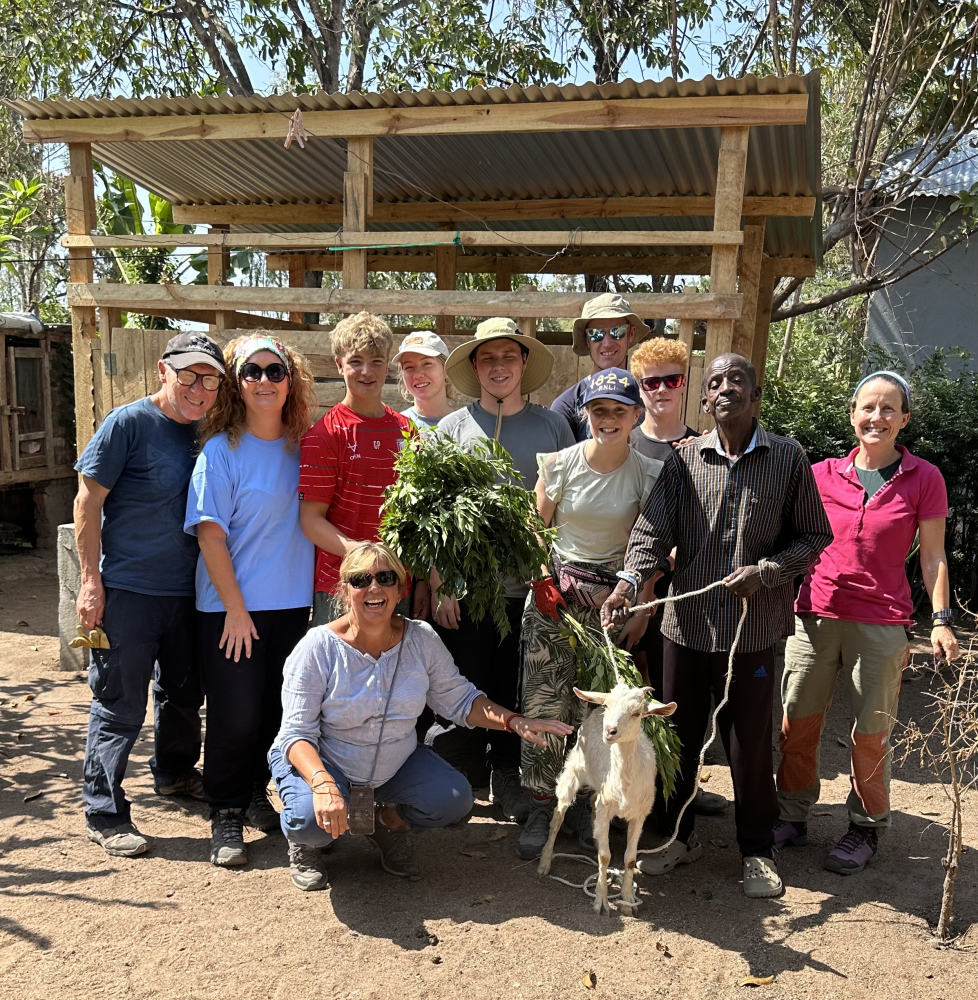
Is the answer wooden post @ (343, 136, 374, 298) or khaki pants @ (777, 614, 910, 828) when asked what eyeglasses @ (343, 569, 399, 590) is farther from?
wooden post @ (343, 136, 374, 298)

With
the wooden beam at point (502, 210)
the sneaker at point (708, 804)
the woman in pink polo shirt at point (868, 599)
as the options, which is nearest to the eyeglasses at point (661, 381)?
the woman in pink polo shirt at point (868, 599)

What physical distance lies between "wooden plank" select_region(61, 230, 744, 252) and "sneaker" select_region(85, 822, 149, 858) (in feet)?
13.8

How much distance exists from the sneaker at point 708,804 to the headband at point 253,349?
308 cm

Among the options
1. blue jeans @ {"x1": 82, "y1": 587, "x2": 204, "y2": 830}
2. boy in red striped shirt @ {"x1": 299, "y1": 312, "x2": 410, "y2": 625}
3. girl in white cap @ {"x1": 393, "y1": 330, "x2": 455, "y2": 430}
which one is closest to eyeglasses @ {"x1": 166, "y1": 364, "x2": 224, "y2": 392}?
boy in red striped shirt @ {"x1": 299, "y1": 312, "x2": 410, "y2": 625}

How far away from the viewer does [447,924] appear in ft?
12.1

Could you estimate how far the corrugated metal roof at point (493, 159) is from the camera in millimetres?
6531

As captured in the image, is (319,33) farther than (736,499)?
Yes

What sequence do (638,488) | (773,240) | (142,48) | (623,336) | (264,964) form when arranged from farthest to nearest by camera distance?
(142,48) < (773,240) < (623,336) < (638,488) < (264,964)

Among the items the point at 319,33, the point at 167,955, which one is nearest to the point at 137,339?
the point at 167,955

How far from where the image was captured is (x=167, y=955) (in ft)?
11.3

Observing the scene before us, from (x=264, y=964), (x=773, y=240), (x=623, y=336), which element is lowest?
(x=264, y=964)

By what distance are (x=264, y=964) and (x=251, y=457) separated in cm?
206

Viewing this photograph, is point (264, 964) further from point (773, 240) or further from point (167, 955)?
point (773, 240)

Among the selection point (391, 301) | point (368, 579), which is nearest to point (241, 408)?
point (368, 579)
